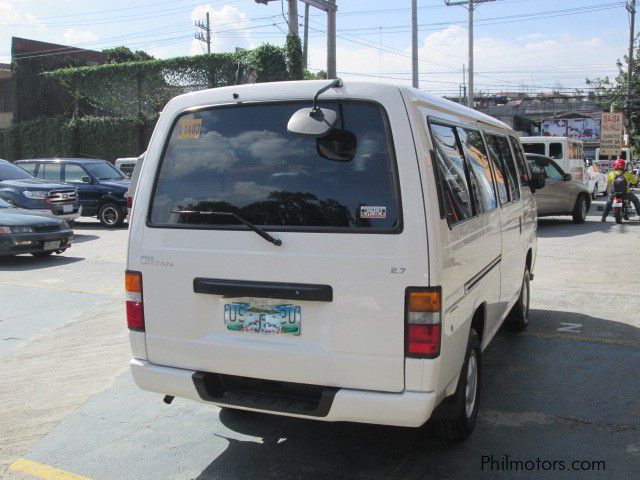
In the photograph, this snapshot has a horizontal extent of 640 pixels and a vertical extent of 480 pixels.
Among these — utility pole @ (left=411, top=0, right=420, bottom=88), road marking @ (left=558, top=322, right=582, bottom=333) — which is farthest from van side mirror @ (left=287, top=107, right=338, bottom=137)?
utility pole @ (left=411, top=0, right=420, bottom=88)

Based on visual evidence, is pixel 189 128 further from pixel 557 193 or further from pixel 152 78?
pixel 152 78

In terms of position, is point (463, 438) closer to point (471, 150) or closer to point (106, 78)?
point (471, 150)

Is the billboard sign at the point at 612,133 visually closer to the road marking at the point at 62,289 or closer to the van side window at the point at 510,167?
the van side window at the point at 510,167

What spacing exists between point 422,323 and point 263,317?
2.76 feet

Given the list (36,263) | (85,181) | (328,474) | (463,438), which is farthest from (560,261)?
(85,181)

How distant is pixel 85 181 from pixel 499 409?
15.5m

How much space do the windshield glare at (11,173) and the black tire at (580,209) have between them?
14049 millimetres

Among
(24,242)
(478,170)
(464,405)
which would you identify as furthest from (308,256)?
(24,242)

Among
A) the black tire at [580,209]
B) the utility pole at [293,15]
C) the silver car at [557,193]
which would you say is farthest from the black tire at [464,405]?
the utility pole at [293,15]

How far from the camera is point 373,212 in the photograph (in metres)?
3.19

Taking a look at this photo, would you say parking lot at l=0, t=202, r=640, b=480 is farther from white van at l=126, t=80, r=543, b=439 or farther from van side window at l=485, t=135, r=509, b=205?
van side window at l=485, t=135, r=509, b=205

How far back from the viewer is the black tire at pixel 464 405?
371cm

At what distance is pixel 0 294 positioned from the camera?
873cm

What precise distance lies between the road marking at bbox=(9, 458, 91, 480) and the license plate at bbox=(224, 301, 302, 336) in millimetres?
1305
